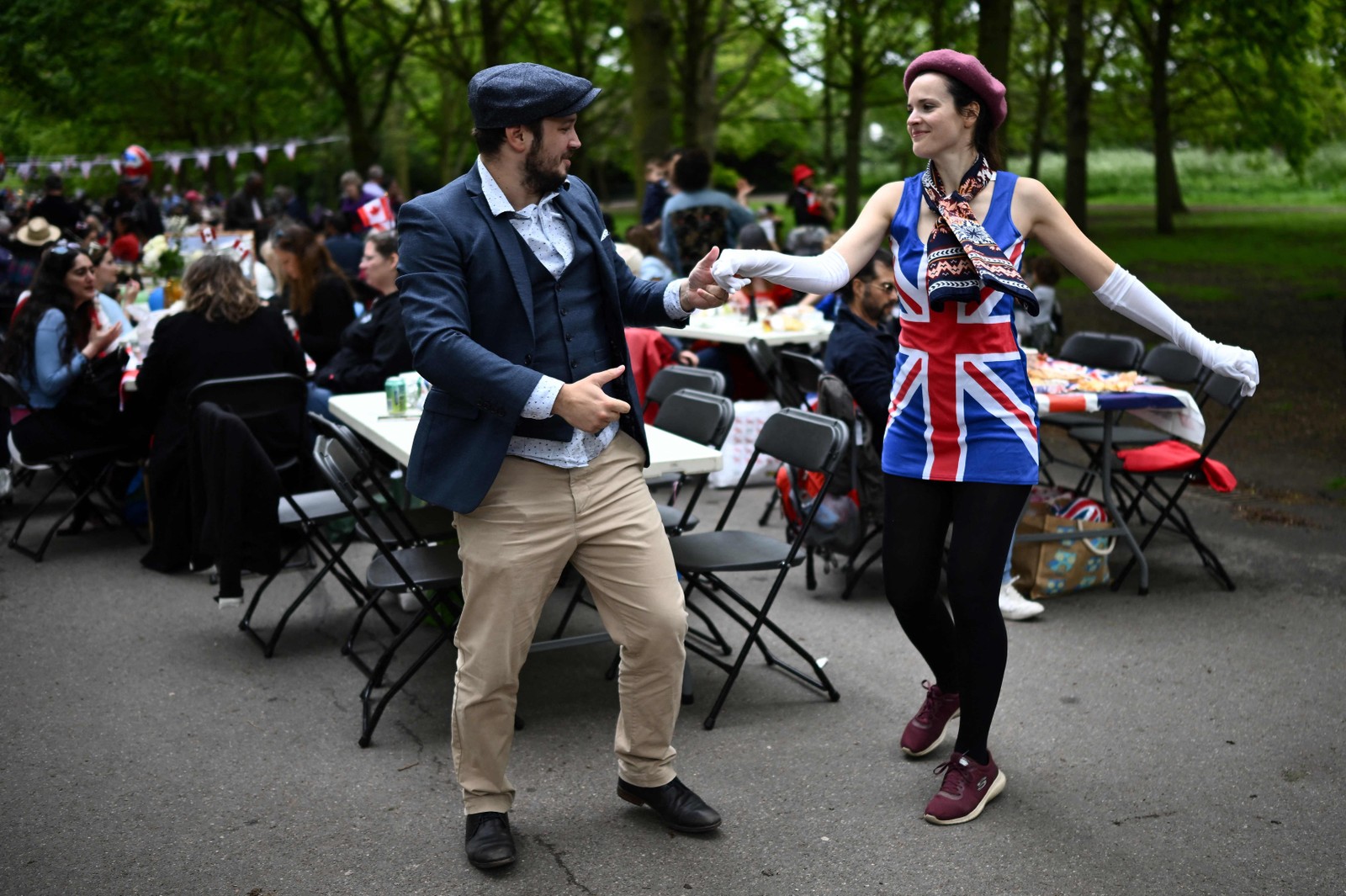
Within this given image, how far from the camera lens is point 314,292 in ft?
28.2

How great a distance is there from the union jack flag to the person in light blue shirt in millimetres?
6154

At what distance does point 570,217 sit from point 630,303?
30 cm

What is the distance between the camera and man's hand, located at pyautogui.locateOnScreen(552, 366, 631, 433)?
3020 mm

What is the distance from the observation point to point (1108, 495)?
6223 mm

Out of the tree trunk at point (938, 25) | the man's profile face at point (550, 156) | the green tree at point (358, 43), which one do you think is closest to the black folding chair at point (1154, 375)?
the man's profile face at point (550, 156)

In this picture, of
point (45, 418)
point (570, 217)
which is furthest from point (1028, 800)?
point (45, 418)

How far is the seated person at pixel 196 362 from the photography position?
648 centimetres

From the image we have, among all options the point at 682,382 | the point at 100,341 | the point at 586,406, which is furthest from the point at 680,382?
the point at 100,341

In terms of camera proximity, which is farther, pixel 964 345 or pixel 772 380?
pixel 772 380

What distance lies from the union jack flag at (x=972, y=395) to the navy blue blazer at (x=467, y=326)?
2.97 feet

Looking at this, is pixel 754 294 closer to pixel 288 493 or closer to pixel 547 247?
pixel 288 493

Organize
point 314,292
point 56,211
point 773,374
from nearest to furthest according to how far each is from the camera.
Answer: point 773,374
point 314,292
point 56,211

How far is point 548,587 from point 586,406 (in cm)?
68

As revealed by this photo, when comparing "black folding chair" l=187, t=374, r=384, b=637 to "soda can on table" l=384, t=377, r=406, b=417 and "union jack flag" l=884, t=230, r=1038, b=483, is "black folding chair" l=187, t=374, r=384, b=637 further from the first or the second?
"union jack flag" l=884, t=230, r=1038, b=483
